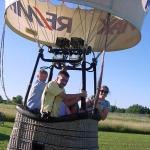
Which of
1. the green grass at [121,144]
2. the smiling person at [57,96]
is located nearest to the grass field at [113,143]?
the green grass at [121,144]

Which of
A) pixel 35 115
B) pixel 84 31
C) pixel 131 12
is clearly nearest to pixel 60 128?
pixel 35 115

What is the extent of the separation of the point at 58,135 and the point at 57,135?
0.01 m

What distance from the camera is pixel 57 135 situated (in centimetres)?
689

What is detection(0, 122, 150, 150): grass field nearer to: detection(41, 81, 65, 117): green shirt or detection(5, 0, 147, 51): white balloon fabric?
detection(5, 0, 147, 51): white balloon fabric

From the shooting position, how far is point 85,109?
716cm

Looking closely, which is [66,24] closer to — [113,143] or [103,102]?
[103,102]

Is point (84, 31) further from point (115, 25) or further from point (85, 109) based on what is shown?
point (85, 109)

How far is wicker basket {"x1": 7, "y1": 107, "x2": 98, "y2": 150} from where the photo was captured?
6867mm

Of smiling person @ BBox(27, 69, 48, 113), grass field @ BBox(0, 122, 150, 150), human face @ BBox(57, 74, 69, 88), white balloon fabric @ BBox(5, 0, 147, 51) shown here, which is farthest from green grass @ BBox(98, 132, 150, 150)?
human face @ BBox(57, 74, 69, 88)

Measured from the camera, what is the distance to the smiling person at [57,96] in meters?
6.82

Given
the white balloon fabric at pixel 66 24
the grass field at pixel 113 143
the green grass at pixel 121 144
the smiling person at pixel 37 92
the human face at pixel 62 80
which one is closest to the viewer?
the human face at pixel 62 80

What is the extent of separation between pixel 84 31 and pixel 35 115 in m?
2.34

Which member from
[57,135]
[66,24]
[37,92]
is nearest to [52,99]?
[57,135]

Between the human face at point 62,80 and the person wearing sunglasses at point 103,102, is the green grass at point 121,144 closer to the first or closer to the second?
the person wearing sunglasses at point 103,102
